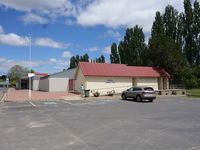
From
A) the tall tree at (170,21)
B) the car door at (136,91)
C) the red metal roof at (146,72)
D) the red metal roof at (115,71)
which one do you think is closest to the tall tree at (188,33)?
the tall tree at (170,21)

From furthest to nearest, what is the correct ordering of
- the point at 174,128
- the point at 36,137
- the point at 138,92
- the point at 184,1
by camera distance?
1. the point at 184,1
2. the point at 138,92
3. the point at 174,128
4. the point at 36,137

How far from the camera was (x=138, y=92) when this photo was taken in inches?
936

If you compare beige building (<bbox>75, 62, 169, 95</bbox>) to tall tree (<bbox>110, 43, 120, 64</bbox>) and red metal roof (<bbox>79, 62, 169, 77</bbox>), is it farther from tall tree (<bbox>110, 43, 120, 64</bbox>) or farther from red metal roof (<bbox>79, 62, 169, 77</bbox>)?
tall tree (<bbox>110, 43, 120, 64</bbox>)

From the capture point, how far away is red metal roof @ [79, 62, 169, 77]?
3359 centimetres

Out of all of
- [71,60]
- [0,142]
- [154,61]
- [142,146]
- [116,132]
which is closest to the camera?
[142,146]

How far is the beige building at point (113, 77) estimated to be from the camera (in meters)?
33.2

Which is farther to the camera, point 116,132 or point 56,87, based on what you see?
point 56,87

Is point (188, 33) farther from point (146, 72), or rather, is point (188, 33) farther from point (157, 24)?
point (146, 72)

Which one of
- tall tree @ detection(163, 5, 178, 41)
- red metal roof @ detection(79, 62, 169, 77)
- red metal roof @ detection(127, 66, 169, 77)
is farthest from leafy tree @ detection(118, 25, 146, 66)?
red metal roof @ detection(79, 62, 169, 77)

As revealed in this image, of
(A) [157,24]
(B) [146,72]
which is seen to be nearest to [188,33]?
(A) [157,24]

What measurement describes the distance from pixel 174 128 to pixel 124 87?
26954 mm

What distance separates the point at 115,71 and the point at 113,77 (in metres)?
1.47

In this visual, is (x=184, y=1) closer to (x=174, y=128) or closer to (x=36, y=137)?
(x=174, y=128)

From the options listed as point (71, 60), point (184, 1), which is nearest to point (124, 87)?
point (184, 1)
